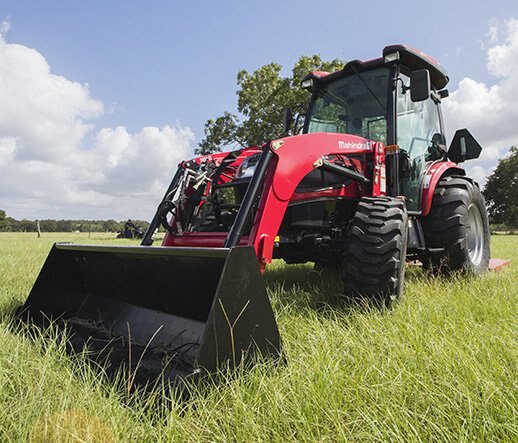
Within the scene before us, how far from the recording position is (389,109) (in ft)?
13.4

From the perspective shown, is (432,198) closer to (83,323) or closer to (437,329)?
(437,329)

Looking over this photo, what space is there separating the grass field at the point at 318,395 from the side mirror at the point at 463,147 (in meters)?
3.11

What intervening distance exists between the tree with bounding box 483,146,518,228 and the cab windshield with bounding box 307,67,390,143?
135ft

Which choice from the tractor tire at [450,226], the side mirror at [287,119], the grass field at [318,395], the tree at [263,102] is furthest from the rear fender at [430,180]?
the tree at [263,102]

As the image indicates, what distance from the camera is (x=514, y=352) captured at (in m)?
1.96

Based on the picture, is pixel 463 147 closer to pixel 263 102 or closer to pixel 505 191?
pixel 263 102

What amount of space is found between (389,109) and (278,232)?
70.4 inches

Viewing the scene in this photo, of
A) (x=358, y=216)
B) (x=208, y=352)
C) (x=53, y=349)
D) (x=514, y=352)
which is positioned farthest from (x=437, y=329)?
(x=53, y=349)

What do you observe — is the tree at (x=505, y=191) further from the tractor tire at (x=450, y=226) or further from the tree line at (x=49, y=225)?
the tree line at (x=49, y=225)

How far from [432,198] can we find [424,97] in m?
1.35

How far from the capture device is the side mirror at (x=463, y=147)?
5.14m

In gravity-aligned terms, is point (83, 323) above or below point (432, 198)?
below

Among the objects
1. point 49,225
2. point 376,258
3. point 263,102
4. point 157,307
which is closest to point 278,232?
point 376,258

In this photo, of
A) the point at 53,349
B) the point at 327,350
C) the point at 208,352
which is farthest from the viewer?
the point at 53,349
